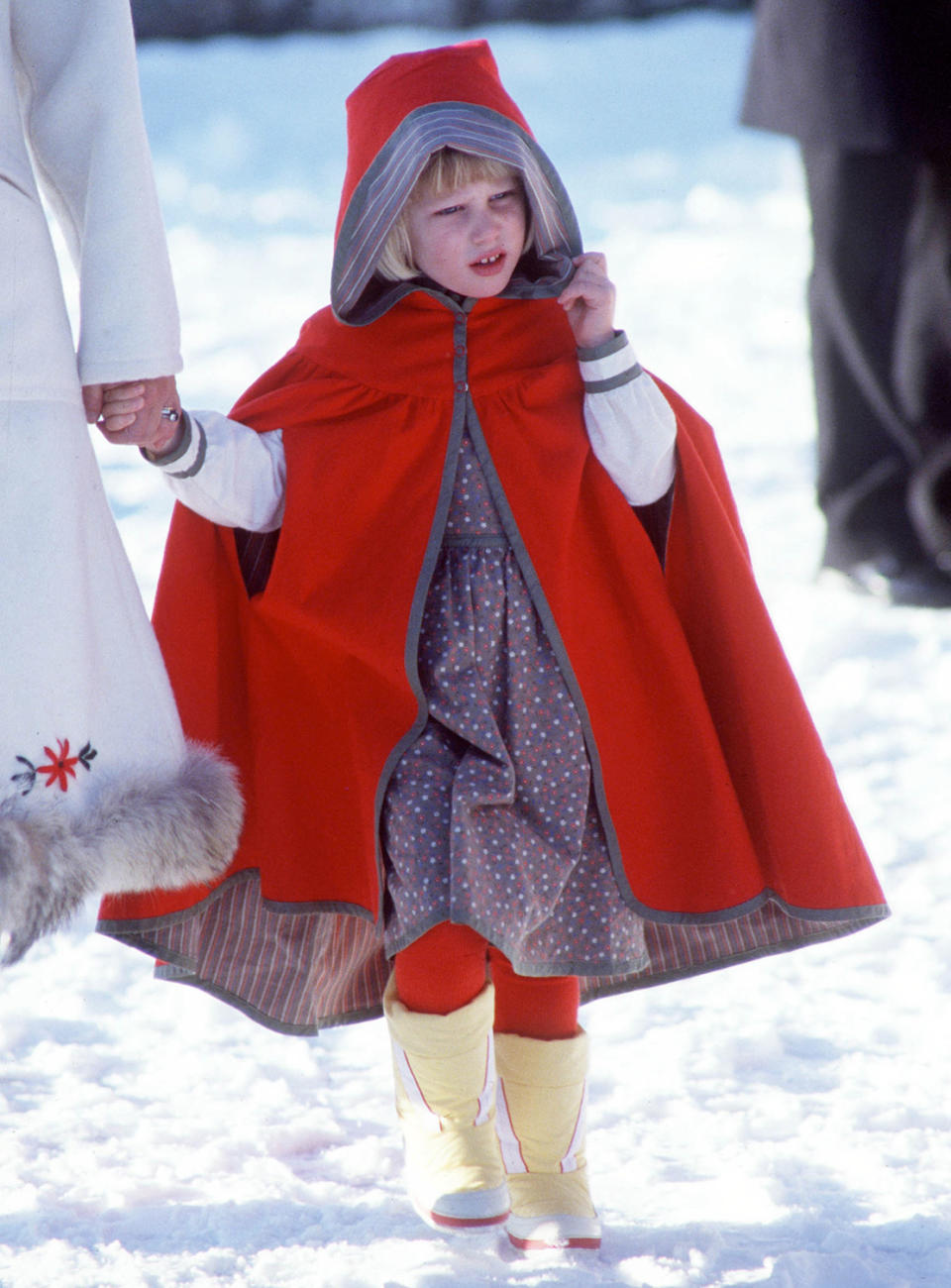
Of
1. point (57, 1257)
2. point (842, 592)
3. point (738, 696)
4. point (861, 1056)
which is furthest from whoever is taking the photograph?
point (842, 592)

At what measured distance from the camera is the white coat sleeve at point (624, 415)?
1.63 metres

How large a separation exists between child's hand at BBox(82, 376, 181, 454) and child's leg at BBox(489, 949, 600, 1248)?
0.69 m

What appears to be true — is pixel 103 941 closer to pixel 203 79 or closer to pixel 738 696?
pixel 738 696

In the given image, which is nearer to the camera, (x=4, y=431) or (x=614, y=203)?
(x=4, y=431)

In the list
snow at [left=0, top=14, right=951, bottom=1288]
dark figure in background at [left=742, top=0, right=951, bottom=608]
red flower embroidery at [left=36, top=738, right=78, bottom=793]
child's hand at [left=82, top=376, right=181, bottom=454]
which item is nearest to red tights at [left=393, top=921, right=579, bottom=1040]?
snow at [left=0, top=14, right=951, bottom=1288]

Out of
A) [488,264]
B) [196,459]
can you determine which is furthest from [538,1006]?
[488,264]

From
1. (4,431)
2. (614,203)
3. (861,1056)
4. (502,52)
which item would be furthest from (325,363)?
(502,52)

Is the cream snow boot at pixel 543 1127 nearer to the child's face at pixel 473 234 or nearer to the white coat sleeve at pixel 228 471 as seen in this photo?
the white coat sleeve at pixel 228 471

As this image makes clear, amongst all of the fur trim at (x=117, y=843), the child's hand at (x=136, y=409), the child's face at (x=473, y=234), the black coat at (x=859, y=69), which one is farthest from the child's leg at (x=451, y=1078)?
the black coat at (x=859, y=69)

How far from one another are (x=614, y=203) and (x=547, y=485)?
16.4 feet

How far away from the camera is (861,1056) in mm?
2006

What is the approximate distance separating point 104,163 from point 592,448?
58 cm

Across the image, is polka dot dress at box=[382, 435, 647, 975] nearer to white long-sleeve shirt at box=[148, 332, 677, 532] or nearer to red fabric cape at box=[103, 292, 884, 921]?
red fabric cape at box=[103, 292, 884, 921]

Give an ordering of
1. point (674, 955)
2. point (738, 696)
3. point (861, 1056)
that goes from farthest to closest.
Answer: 1. point (861, 1056)
2. point (674, 955)
3. point (738, 696)
